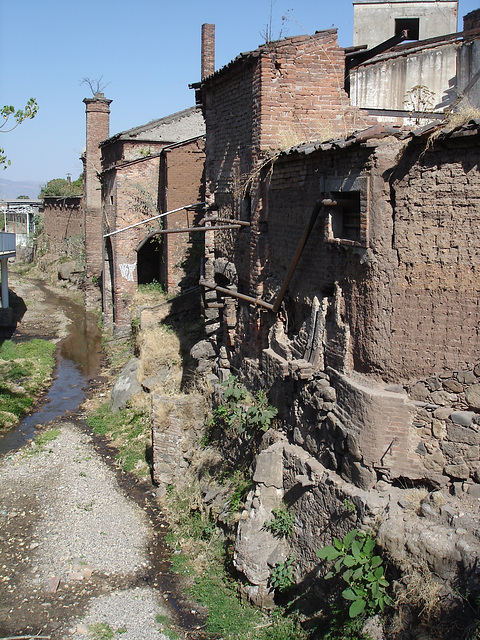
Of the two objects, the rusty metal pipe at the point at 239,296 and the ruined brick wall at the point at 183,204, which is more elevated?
the ruined brick wall at the point at 183,204

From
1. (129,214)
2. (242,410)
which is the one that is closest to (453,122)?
(242,410)

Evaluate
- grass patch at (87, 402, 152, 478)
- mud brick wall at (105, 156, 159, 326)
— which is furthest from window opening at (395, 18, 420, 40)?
grass patch at (87, 402, 152, 478)

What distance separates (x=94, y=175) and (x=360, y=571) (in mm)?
23928

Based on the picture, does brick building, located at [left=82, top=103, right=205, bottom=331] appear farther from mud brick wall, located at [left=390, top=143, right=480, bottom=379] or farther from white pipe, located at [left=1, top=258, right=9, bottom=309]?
mud brick wall, located at [left=390, top=143, right=480, bottom=379]

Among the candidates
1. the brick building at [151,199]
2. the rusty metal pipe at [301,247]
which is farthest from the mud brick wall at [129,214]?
the rusty metal pipe at [301,247]

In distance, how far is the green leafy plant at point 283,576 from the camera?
24.4ft

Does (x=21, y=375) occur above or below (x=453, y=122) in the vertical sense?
below

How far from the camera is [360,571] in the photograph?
6.16 meters

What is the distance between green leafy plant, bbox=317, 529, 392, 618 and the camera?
19.7 feet

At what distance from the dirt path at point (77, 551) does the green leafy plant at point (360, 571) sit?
8.07ft

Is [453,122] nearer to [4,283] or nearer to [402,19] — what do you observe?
[402,19]

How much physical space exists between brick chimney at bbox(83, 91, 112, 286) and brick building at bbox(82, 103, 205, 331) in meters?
4.42

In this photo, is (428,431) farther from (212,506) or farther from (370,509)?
(212,506)

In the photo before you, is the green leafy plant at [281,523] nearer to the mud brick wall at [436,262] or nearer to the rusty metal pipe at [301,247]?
the mud brick wall at [436,262]
